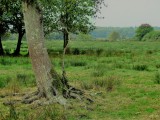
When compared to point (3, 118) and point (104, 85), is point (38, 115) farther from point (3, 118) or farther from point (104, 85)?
point (104, 85)

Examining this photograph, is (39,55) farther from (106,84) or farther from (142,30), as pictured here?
(142,30)

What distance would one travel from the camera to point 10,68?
2361 cm

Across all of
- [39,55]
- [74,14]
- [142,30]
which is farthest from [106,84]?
[142,30]

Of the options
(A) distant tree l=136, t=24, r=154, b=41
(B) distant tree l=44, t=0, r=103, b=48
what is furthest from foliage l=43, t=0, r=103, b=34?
(A) distant tree l=136, t=24, r=154, b=41

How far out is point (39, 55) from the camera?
12172 mm

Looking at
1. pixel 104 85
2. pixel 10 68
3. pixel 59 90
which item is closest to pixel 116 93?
pixel 104 85

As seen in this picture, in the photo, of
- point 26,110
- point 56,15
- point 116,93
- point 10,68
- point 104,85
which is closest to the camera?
point 26,110

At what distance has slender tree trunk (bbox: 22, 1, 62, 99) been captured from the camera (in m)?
12.1

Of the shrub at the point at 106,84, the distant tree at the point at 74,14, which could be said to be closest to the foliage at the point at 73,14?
the distant tree at the point at 74,14

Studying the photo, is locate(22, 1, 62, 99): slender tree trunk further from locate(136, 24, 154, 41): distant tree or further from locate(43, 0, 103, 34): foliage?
locate(136, 24, 154, 41): distant tree

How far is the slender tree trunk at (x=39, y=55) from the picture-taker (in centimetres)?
1215

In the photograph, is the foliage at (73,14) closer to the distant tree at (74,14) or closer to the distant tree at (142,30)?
the distant tree at (74,14)

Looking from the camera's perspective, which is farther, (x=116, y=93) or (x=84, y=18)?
(x=84, y=18)

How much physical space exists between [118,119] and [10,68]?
14264mm
